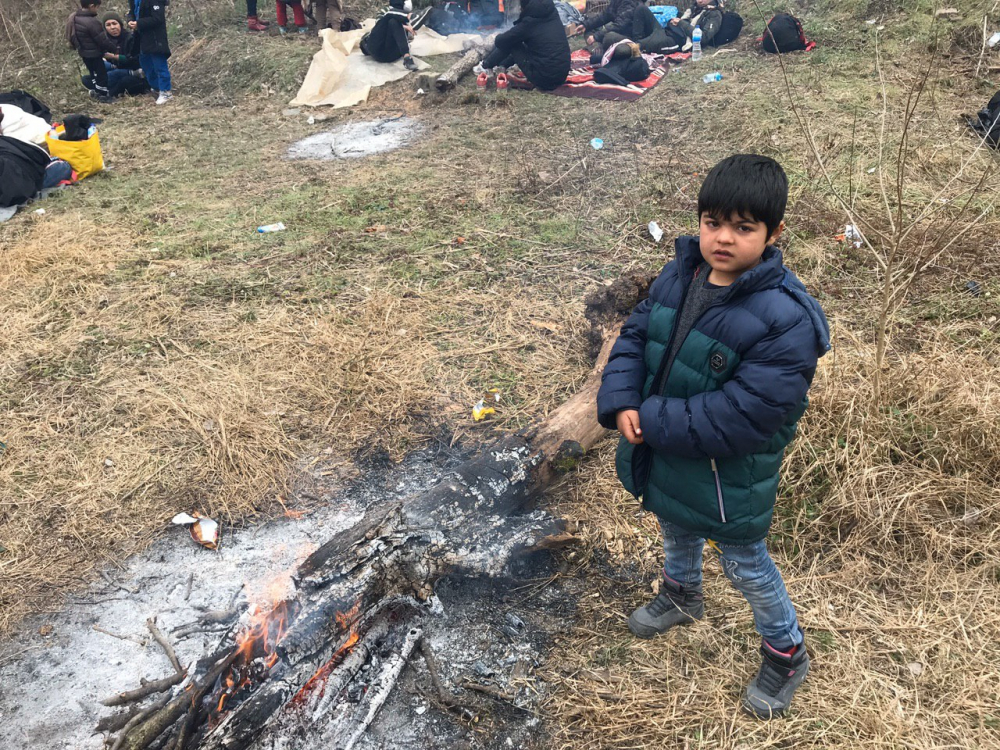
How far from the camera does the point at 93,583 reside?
3055mm

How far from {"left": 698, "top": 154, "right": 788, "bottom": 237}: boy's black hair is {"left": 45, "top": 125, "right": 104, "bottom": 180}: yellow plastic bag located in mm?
7793

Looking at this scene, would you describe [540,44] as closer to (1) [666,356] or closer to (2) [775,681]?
(1) [666,356]

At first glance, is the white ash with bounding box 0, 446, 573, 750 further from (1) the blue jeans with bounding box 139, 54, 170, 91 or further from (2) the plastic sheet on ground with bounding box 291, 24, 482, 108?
(1) the blue jeans with bounding box 139, 54, 170, 91

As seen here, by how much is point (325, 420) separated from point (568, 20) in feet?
35.0

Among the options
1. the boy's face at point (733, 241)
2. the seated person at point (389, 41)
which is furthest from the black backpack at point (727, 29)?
the boy's face at point (733, 241)

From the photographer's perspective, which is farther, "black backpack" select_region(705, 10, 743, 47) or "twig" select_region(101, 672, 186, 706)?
"black backpack" select_region(705, 10, 743, 47)

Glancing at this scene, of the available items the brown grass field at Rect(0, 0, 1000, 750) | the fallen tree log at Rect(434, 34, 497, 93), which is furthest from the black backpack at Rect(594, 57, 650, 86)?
the fallen tree log at Rect(434, 34, 497, 93)

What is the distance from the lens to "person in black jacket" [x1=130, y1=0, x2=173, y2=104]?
10125 mm

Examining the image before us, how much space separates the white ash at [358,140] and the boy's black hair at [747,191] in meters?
6.83

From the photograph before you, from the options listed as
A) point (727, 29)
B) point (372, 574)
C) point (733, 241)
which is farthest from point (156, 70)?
point (733, 241)

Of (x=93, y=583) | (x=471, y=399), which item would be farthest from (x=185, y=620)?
(x=471, y=399)

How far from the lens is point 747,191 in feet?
5.97

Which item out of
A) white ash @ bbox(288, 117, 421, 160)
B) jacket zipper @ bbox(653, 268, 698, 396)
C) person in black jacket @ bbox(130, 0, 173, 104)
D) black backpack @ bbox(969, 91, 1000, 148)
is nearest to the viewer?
jacket zipper @ bbox(653, 268, 698, 396)

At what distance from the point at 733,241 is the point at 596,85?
8.66 m
